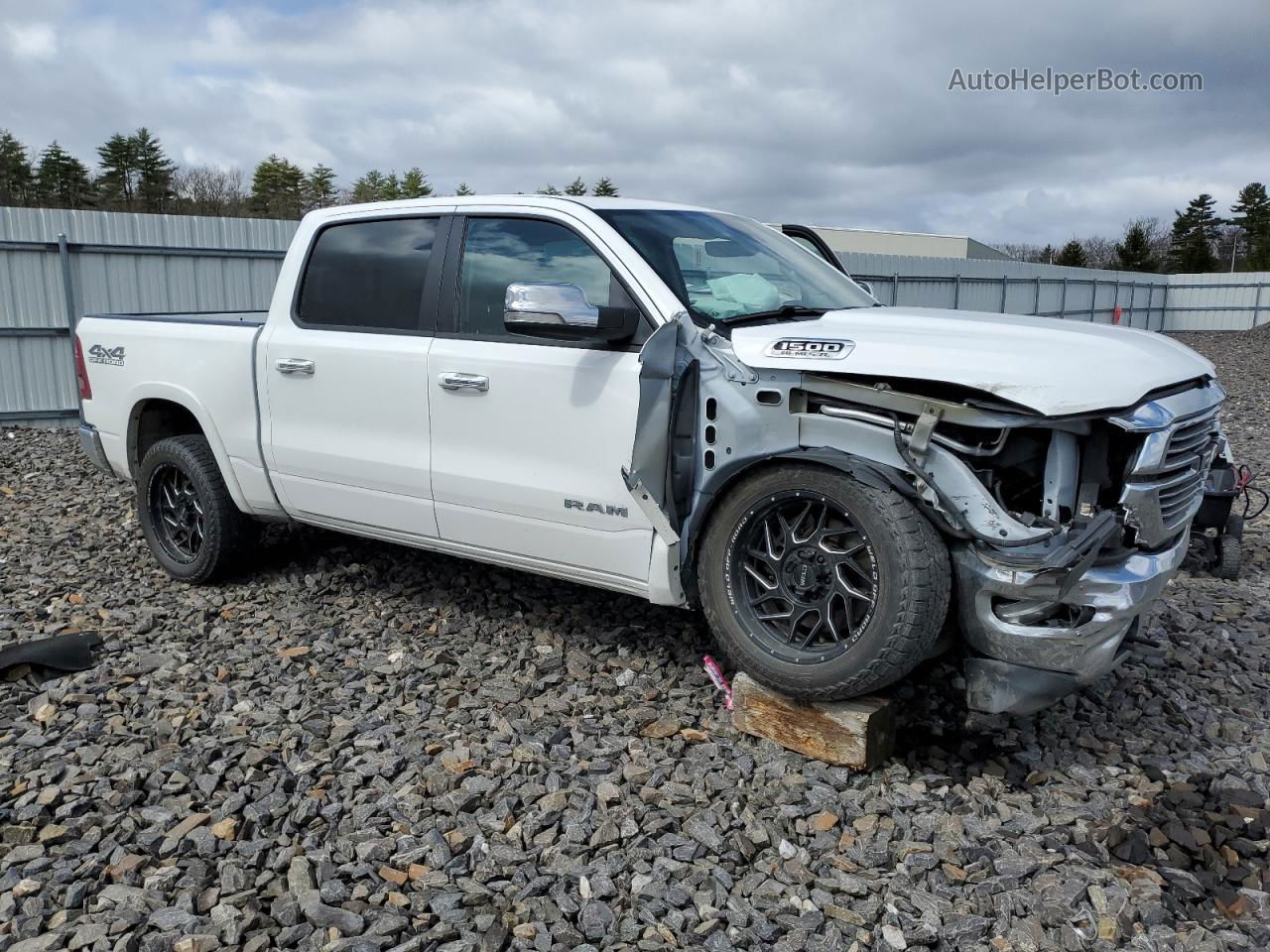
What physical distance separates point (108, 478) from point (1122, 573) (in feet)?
27.1

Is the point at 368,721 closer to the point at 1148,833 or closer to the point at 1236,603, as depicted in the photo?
the point at 1148,833

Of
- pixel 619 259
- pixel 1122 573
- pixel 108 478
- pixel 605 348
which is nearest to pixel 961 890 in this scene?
pixel 1122 573

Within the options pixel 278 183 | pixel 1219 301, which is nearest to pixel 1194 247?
pixel 1219 301

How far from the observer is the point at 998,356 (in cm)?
336

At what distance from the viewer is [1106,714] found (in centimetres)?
425

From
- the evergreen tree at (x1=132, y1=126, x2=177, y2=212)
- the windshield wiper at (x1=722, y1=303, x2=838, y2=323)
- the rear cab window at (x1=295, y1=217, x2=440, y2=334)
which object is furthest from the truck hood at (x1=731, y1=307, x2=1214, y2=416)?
the evergreen tree at (x1=132, y1=126, x2=177, y2=212)

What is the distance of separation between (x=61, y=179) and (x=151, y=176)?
4777mm

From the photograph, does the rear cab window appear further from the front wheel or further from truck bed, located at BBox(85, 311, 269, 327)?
the front wheel

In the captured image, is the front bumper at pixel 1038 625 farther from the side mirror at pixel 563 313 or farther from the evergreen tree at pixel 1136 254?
the evergreen tree at pixel 1136 254

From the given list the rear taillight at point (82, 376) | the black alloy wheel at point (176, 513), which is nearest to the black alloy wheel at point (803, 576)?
the black alloy wheel at point (176, 513)

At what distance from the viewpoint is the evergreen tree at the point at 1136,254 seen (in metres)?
59.0

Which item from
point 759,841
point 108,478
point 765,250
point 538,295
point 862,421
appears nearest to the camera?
point 759,841

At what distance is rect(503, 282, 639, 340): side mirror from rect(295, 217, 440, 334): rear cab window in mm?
900

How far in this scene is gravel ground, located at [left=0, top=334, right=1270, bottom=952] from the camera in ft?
9.71
